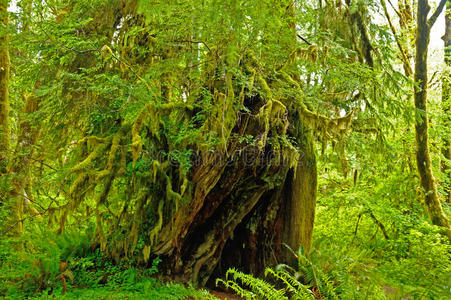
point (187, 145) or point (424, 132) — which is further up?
point (424, 132)

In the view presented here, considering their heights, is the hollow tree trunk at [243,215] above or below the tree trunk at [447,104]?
below

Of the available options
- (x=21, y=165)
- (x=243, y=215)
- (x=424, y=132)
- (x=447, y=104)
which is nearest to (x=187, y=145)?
(x=243, y=215)

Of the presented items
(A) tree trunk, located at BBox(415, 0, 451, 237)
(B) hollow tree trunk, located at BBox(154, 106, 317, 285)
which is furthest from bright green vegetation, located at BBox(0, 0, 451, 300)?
(A) tree trunk, located at BBox(415, 0, 451, 237)

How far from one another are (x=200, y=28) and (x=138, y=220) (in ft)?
9.81

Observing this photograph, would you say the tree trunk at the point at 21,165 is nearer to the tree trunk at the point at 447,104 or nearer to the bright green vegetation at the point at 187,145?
the bright green vegetation at the point at 187,145

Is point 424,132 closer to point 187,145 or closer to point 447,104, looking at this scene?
point 447,104

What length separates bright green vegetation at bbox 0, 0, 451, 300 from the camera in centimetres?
369

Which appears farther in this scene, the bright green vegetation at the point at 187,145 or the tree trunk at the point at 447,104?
the tree trunk at the point at 447,104

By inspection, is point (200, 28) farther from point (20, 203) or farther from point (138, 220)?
point (20, 203)

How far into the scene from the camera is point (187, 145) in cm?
432

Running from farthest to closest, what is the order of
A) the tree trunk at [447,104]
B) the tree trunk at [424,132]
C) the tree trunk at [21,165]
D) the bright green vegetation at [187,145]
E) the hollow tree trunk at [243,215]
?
the tree trunk at [447,104] → the tree trunk at [424,132] → the tree trunk at [21,165] → the hollow tree trunk at [243,215] → the bright green vegetation at [187,145]

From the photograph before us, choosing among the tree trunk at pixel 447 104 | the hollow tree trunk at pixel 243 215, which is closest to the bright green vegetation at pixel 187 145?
the hollow tree trunk at pixel 243 215

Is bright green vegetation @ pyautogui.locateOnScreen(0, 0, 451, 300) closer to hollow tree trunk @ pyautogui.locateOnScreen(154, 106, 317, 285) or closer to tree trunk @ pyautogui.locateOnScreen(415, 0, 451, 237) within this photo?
hollow tree trunk @ pyautogui.locateOnScreen(154, 106, 317, 285)

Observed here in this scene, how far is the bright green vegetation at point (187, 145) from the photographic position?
12.1 ft
